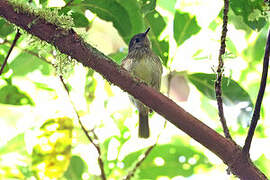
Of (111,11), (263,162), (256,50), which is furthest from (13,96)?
(256,50)

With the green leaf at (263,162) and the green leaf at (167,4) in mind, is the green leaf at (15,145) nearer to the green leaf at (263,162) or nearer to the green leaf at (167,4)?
the green leaf at (167,4)

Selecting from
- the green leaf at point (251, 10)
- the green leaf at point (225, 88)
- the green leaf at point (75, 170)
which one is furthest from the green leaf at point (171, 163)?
the green leaf at point (251, 10)

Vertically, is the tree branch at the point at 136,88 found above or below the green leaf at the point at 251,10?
below

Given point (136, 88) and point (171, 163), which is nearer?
point (136, 88)

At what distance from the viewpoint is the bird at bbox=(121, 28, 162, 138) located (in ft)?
12.0

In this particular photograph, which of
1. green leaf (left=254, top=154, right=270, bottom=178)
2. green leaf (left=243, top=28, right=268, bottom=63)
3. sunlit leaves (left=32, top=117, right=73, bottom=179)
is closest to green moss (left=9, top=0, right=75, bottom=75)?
sunlit leaves (left=32, top=117, right=73, bottom=179)

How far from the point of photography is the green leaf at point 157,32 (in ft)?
9.07

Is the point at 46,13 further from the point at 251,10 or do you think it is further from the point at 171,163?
the point at 171,163

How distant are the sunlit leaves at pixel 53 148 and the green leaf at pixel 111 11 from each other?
730mm

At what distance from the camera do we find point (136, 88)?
1.94 meters

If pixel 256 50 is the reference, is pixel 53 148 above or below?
below

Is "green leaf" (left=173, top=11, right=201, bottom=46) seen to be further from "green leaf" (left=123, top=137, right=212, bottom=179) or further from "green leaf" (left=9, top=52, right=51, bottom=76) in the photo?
"green leaf" (left=9, top=52, right=51, bottom=76)

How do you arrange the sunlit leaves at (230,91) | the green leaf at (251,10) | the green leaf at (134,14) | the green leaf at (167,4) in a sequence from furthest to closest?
1. the green leaf at (167,4)
2. the sunlit leaves at (230,91)
3. the green leaf at (134,14)
4. the green leaf at (251,10)

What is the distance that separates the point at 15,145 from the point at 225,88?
1.47 metres
